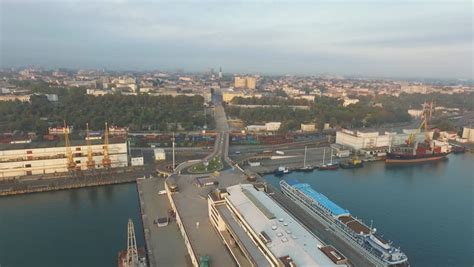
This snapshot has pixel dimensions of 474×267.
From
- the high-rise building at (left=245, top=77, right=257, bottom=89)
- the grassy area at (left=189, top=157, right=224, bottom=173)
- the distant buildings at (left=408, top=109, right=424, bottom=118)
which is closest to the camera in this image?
the grassy area at (left=189, top=157, right=224, bottom=173)

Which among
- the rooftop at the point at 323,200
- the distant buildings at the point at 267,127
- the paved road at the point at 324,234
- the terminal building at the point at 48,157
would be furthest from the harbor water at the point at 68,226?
the distant buildings at the point at 267,127

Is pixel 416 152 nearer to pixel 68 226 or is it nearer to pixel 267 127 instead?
pixel 267 127

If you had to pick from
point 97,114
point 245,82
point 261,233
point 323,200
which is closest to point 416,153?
point 323,200

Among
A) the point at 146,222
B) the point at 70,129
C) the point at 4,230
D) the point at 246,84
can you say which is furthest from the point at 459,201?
the point at 246,84

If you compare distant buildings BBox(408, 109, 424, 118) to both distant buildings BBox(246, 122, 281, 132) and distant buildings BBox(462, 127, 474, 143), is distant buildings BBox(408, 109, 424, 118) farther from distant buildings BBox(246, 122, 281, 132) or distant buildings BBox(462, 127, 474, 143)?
distant buildings BBox(246, 122, 281, 132)

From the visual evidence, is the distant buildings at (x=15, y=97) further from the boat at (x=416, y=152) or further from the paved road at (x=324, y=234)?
the boat at (x=416, y=152)

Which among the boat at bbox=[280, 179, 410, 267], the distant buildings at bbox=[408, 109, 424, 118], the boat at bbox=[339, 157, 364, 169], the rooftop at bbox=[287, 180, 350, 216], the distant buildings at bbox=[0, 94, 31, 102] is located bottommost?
the boat at bbox=[339, 157, 364, 169]

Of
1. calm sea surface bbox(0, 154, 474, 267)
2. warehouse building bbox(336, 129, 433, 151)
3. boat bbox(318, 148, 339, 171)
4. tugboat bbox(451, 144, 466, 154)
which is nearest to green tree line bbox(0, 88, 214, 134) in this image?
calm sea surface bbox(0, 154, 474, 267)
